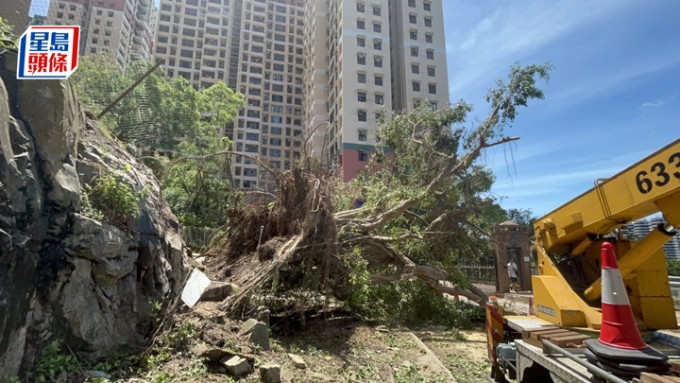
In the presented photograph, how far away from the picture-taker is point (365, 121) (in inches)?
1448

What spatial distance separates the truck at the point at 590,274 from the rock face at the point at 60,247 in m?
4.51

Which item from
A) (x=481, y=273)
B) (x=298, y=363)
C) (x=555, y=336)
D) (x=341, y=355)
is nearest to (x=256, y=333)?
(x=298, y=363)

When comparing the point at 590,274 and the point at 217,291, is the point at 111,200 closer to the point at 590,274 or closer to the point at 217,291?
the point at 217,291

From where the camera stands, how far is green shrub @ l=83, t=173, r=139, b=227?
430cm

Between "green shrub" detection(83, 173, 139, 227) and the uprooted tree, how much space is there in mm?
2278

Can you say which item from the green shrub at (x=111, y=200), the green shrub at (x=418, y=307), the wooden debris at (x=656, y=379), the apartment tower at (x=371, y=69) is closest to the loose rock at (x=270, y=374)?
the green shrub at (x=111, y=200)

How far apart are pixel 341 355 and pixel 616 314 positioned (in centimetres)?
422

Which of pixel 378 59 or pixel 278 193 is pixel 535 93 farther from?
pixel 378 59

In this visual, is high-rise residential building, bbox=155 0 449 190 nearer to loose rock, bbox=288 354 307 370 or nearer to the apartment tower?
the apartment tower

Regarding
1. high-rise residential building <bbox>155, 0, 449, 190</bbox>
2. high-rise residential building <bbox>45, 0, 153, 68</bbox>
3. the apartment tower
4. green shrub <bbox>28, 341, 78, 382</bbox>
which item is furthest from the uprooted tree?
high-rise residential building <bbox>45, 0, 153, 68</bbox>

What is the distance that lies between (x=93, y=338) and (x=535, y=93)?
48.4 ft

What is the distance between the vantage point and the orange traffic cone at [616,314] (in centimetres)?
260

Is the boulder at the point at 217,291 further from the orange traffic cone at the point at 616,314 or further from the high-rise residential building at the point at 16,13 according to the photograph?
the orange traffic cone at the point at 616,314

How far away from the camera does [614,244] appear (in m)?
A: 4.07
